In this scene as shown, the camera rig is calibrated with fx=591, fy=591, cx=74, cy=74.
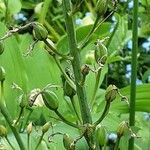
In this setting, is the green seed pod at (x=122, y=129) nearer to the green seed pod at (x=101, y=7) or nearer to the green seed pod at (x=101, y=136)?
the green seed pod at (x=101, y=136)

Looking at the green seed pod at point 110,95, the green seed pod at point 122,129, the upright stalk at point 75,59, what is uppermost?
the upright stalk at point 75,59

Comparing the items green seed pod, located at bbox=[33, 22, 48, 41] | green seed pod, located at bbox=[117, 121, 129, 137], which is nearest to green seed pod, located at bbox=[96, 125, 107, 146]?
green seed pod, located at bbox=[117, 121, 129, 137]

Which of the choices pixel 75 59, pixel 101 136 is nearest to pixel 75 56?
pixel 75 59

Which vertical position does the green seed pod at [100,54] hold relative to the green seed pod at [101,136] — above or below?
above

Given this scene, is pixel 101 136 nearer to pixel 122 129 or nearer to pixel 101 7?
pixel 122 129

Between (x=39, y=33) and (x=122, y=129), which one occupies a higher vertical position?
(x=39, y=33)

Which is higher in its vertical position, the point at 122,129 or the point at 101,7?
the point at 101,7

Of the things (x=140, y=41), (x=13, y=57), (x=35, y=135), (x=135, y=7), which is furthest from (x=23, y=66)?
(x=140, y=41)

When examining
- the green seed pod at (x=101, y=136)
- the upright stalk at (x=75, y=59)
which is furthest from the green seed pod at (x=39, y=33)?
the green seed pod at (x=101, y=136)

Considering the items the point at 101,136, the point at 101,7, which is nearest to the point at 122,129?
the point at 101,136

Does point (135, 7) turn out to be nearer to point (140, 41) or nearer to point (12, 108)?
point (12, 108)

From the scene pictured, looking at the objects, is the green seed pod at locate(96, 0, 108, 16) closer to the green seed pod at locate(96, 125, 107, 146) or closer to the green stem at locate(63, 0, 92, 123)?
the green stem at locate(63, 0, 92, 123)
